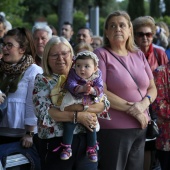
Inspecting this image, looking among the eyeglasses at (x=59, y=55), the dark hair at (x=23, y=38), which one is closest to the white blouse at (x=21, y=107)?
the dark hair at (x=23, y=38)

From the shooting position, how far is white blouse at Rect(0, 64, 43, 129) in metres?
4.21

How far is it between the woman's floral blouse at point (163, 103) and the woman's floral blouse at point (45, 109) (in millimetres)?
1294

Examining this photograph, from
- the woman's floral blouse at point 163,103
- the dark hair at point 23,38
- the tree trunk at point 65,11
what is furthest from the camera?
the tree trunk at point 65,11

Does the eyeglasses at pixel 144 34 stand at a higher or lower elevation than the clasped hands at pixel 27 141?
higher

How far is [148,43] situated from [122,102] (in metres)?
1.63

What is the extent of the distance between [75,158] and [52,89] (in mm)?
603

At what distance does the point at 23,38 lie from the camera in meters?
4.46

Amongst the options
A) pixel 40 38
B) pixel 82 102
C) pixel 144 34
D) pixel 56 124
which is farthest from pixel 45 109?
pixel 40 38

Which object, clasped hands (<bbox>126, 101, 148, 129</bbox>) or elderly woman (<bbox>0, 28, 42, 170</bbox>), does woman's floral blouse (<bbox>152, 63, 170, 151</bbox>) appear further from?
elderly woman (<bbox>0, 28, 42, 170</bbox>)

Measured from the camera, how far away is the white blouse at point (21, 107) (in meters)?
4.21

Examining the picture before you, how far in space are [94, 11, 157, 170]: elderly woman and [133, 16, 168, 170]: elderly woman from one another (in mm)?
986

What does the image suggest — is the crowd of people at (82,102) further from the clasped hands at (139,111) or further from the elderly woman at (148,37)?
the elderly woman at (148,37)

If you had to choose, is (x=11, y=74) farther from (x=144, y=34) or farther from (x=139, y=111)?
(x=144, y=34)

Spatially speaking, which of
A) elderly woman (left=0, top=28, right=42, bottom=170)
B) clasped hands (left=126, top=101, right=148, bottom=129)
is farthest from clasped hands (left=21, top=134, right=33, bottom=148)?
clasped hands (left=126, top=101, right=148, bottom=129)
